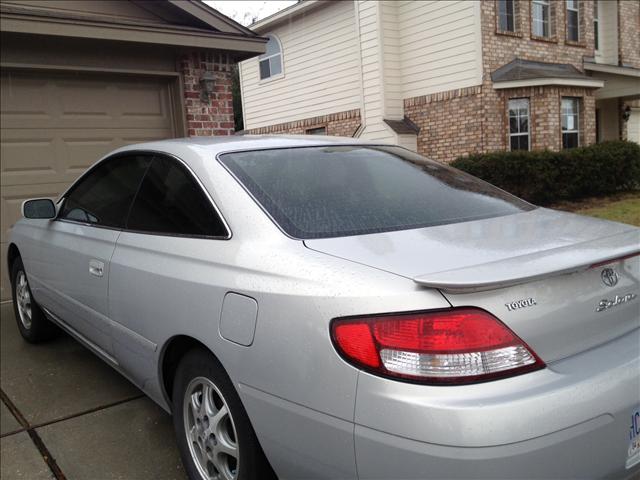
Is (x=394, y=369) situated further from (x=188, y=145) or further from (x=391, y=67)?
(x=391, y=67)

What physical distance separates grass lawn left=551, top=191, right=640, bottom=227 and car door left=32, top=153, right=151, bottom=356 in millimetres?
8349

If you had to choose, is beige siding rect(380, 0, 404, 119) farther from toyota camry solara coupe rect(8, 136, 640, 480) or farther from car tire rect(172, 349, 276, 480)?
car tire rect(172, 349, 276, 480)

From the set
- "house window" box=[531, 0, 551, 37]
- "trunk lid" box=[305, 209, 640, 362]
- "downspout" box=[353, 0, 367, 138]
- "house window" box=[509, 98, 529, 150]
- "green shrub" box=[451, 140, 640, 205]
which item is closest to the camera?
"trunk lid" box=[305, 209, 640, 362]

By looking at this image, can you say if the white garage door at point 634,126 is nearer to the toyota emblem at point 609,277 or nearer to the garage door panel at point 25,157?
the garage door panel at point 25,157

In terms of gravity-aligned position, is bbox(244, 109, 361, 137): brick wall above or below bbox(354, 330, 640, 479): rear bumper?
above

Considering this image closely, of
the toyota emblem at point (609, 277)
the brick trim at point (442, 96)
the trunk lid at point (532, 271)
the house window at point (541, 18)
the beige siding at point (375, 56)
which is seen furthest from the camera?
the house window at point (541, 18)

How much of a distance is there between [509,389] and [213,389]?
3.91 feet

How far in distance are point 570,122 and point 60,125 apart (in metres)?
11.7

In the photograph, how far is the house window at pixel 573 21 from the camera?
14.8m

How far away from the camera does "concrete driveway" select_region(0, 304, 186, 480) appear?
2.86 m

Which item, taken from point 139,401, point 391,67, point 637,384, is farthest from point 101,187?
point 391,67

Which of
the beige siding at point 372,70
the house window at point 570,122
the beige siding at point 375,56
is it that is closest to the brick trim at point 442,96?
the beige siding at point 375,56

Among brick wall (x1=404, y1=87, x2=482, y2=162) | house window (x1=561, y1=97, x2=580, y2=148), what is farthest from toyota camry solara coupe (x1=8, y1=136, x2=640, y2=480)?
house window (x1=561, y1=97, x2=580, y2=148)

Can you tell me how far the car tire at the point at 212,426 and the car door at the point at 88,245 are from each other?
0.85 metres
